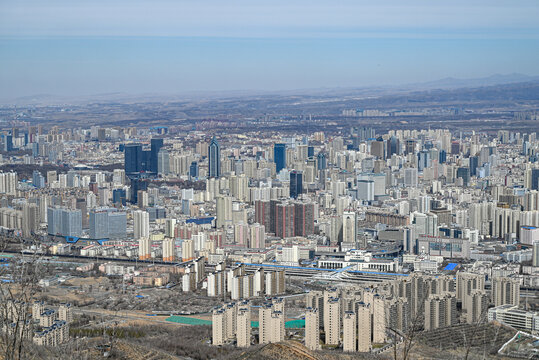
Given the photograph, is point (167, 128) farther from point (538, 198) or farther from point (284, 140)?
point (538, 198)

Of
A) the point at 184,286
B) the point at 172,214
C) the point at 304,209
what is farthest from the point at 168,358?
the point at 172,214

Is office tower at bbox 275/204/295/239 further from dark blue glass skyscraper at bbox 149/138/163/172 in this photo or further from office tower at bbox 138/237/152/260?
dark blue glass skyscraper at bbox 149/138/163/172

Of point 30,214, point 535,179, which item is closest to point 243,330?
point 30,214

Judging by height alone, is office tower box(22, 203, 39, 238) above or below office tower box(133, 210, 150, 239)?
above

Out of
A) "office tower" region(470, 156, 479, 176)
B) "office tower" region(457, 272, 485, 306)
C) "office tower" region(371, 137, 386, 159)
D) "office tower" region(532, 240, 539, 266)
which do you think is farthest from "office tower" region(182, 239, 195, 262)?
"office tower" region(371, 137, 386, 159)

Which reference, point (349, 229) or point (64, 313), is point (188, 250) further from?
point (64, 313)

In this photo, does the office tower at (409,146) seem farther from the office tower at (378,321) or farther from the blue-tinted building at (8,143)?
the office tower at (378,321)
